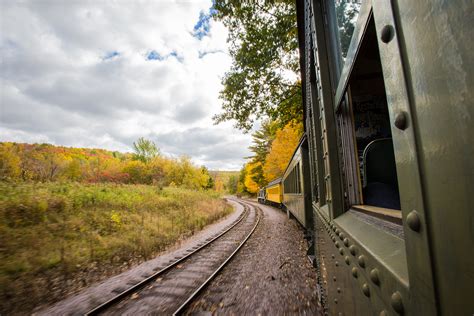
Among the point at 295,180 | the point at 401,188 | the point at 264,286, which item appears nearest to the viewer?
the point at 401,188

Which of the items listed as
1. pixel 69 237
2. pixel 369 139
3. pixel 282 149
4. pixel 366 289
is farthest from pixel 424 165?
pixel 282 149

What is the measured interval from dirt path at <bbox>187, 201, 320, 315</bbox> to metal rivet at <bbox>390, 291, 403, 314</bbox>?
13.7 ft

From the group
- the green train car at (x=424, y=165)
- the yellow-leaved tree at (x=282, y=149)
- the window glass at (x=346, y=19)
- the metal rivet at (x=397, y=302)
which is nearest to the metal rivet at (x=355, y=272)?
the green train car at (x=424, y=165)

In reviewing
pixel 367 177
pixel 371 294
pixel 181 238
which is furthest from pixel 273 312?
pixel 181 238

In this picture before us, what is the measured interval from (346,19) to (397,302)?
1.74m

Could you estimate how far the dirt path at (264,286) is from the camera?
168 inches

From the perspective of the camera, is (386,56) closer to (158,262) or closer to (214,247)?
(158,262)

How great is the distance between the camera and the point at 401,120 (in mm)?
588

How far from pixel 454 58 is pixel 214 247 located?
923 cm

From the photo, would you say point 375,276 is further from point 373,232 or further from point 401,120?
point 401,120

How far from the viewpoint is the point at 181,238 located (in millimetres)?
11188

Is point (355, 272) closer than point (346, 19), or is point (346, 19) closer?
point (355, 272)

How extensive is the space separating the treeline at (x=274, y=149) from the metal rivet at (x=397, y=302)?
1076cm

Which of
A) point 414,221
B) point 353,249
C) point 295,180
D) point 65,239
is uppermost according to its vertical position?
point 295,180
